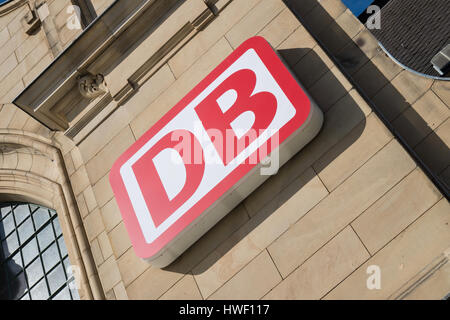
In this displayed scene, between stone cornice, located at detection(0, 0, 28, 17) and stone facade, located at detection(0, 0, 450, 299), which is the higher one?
stone cornice, located at detection(0, 0, 28, 17)

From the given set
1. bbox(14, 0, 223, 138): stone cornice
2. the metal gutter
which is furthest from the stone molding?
the metal gutter

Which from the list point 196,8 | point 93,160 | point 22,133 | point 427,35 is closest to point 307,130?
point 196,8

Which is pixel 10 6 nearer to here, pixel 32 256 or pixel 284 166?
pixel 32 256

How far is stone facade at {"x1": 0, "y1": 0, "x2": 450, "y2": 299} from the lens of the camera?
6914 mm

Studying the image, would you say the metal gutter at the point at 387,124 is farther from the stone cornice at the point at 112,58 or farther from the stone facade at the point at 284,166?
the stone cornice at the point at 112,58

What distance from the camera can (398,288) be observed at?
647 centimetres

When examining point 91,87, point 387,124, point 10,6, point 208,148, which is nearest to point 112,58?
point 91,87

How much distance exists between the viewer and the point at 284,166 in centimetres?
808

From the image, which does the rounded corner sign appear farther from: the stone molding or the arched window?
the arched window

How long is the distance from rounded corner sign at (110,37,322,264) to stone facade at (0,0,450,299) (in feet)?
1.99

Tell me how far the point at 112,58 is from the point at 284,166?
5.15 meters

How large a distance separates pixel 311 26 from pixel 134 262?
20.3ft

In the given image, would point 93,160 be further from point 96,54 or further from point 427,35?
point 427,35

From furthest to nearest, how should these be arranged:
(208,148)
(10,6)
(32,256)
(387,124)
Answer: (10,6) < (32,256) < (208,148) < (387,124)
